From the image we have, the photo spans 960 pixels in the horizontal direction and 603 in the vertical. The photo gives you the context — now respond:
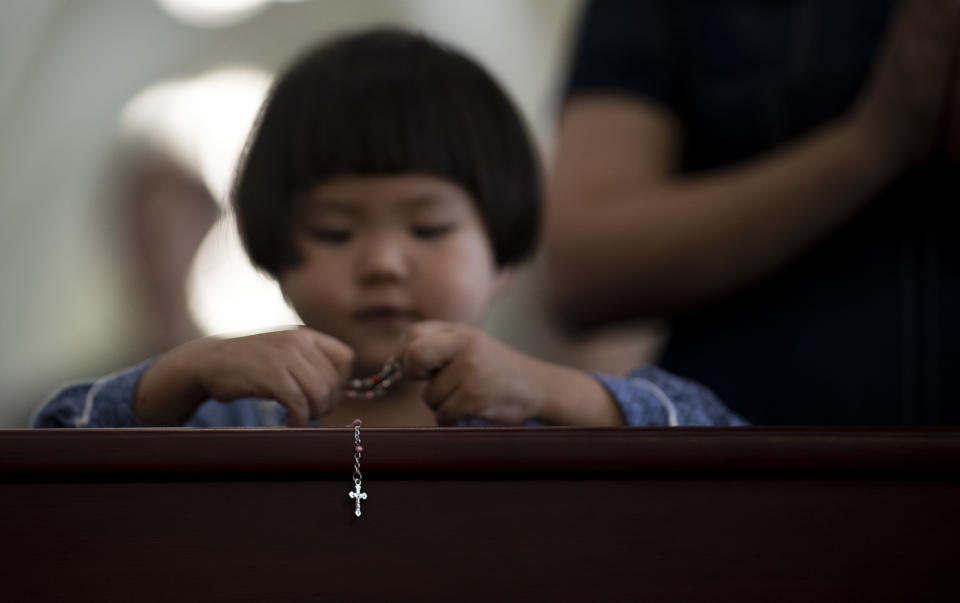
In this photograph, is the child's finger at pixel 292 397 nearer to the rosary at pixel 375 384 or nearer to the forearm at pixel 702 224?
the rosary at pixel 375 384

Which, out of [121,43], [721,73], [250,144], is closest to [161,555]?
[250,144]

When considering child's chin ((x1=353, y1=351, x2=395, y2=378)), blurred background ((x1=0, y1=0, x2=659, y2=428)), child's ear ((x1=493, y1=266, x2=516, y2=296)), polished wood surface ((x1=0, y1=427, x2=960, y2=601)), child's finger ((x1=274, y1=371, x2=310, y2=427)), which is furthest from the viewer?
blurred background ((x1=0, y1=0, x2=659, y2=428))

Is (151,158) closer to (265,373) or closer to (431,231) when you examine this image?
(431,231)

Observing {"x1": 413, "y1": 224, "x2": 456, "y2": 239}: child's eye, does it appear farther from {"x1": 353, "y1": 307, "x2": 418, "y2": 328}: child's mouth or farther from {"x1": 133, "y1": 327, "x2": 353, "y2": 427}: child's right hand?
{"x1": 133, "y1": 327, "x2": 353, "y2": 427}: child's right hand

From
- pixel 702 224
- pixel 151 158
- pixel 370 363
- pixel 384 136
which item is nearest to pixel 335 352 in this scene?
pixel 370 363

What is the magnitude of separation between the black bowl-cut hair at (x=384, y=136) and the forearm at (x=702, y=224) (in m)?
0.06

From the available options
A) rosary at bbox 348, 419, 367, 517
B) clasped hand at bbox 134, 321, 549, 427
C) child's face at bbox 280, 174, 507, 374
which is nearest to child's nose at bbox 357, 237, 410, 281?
child's face at bbox 280, 174, 507, 374

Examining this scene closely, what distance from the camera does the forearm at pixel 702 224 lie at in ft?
2.48

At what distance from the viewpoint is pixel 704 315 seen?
818mm

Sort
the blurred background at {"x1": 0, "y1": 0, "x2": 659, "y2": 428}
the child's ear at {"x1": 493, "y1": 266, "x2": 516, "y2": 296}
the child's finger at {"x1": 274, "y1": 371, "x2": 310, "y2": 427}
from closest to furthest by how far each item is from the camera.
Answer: the child's finger at {"x1": 274, "y1": 371, "x2": 310, "y2": 427} → the child's ear at {"x1": 493, "y1": 266, "x2": 516, "y2": 296} → the blurred background at {"x1": 0, "y1": 0, "x2": 659, "y2": 428}

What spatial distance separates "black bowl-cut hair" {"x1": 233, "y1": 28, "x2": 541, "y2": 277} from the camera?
0.72 m

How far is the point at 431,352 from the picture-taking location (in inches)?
21.8

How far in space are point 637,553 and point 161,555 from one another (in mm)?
202

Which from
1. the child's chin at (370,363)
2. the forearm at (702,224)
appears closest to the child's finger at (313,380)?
the child's chin at (370,363)
